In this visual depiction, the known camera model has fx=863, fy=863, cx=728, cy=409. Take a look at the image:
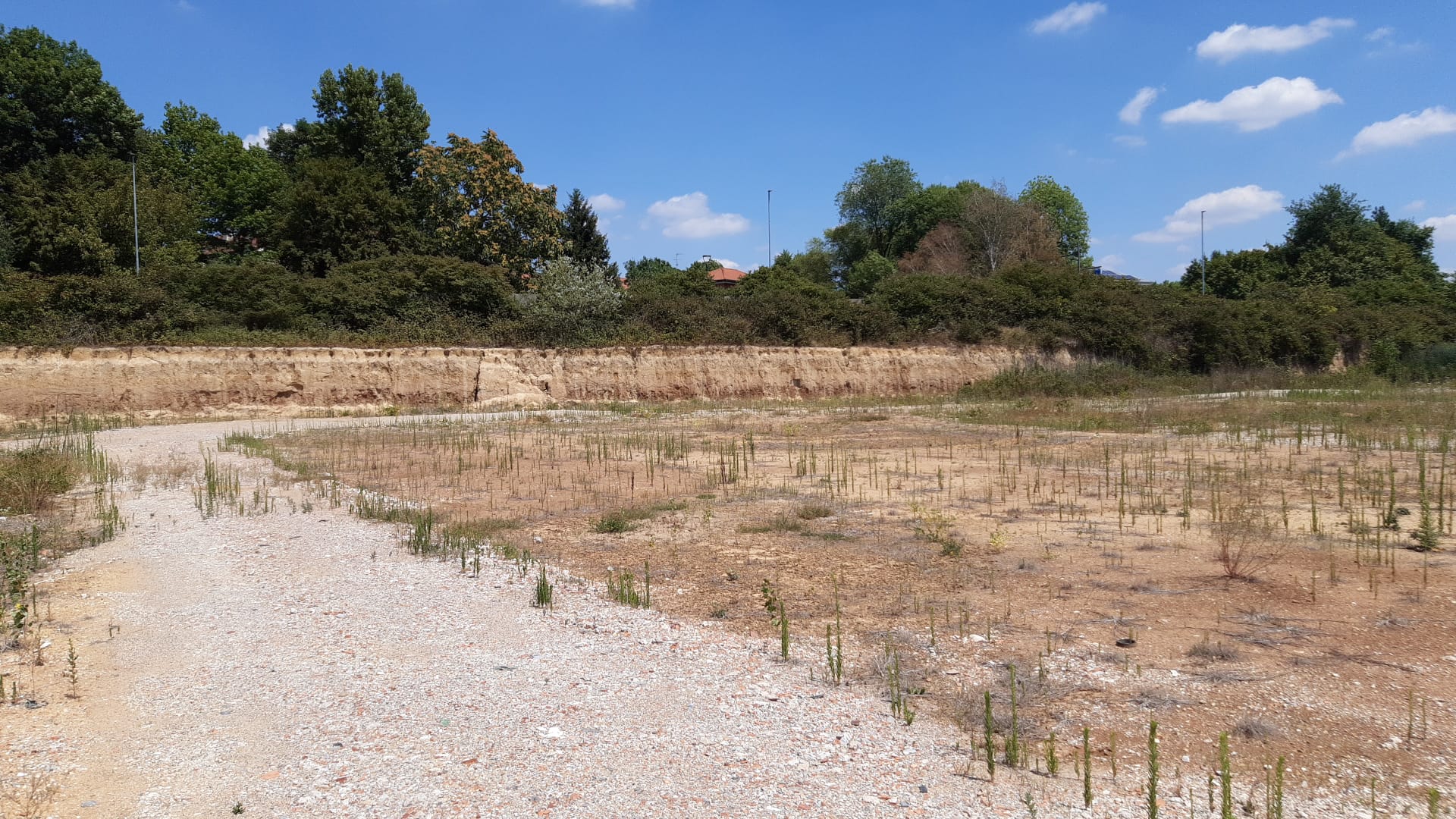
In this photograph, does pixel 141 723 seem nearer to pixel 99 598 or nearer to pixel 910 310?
pixel 99 598

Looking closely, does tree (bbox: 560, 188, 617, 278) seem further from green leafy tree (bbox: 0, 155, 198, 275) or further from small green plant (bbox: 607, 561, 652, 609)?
small green plant (bbox: 607, 561, 652, 609)

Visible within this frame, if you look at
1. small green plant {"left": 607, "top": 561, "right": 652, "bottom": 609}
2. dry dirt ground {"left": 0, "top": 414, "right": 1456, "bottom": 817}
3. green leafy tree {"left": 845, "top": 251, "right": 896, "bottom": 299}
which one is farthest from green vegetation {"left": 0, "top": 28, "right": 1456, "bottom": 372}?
small green plant {"left": 607, "top": 561, "right": 652, "bottom": 609}

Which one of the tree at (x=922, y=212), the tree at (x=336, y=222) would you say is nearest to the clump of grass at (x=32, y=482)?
the tree at (x=336, y=222)

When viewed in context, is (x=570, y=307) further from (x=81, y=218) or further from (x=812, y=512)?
(x=812, y=512)

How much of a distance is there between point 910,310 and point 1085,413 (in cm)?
1554

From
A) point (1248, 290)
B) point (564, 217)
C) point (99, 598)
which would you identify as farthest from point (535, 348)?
point (1248, 290)

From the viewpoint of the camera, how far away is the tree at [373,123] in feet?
147

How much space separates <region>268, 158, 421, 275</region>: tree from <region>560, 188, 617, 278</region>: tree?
25.0 feet

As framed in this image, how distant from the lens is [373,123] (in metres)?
44.8

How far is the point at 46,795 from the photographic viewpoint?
3.91 metres

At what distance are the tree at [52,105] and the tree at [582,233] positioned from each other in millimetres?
21768

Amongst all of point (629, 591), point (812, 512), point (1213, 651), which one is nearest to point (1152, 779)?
point (1213, 651)

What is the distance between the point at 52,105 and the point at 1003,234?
54.6 metres

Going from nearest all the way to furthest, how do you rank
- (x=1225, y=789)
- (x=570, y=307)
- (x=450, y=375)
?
(x=1225, y=789) → (x=450, y=375) → (x=570, y=307)
